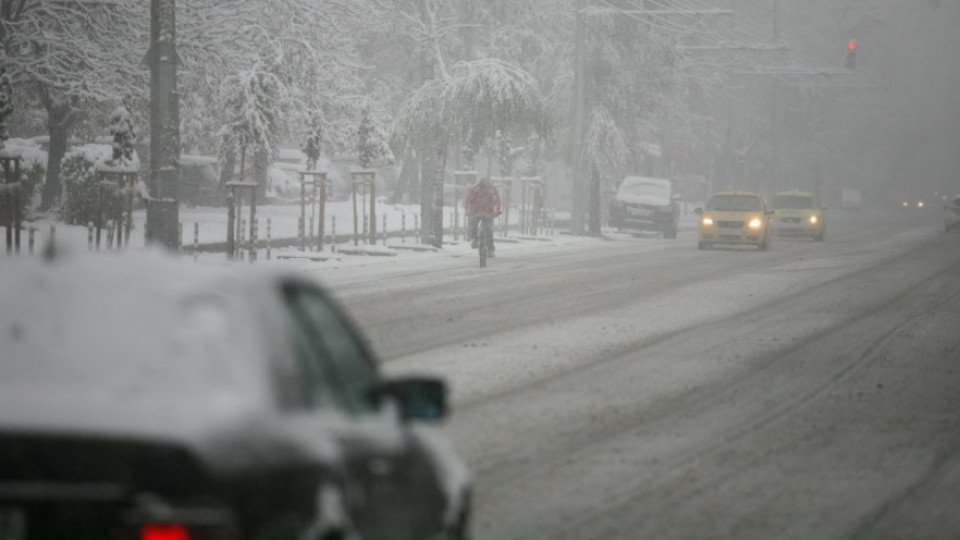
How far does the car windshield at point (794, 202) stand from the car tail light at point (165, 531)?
158 feet

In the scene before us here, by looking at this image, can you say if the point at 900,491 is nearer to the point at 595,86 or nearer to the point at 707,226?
the point at 707,226

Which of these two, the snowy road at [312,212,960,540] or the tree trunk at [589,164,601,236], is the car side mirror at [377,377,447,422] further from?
the tree trunk at [589,164,601,236]

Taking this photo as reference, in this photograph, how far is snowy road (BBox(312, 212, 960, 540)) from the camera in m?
8.05

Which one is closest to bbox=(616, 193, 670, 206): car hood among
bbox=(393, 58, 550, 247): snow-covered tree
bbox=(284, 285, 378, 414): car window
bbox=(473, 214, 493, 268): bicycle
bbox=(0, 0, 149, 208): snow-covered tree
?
bbox=(393, 58, 550, 247): snow-covered tree

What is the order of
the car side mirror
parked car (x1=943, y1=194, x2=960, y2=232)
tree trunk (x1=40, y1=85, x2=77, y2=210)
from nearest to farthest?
the car side mirror < tree trunk (x1=40, y1=85, x2=77, y2=210) < parked car (x1=943, y1=194, x2=960, y2=232)

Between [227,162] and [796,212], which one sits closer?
[227,162]

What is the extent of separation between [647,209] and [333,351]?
49174mm

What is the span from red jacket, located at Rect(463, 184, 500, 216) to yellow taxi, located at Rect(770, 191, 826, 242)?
18530 millimetres

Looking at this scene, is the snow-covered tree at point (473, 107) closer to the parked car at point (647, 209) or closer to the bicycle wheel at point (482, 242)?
the bicycle wheel at point (482, 242)

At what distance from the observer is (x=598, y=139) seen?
51156 millimetres

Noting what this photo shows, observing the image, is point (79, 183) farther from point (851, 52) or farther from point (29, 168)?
point (851, 52)

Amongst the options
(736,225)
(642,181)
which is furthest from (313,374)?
(642,181)

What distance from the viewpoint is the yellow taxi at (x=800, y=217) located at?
49344mm

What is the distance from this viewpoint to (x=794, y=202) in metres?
51.0
